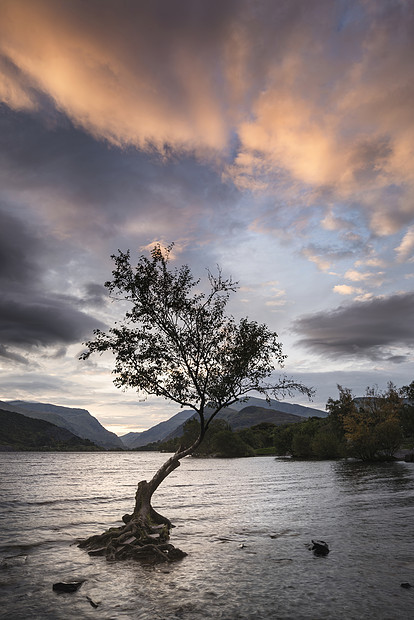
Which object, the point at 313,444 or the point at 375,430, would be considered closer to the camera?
the point at 375,430

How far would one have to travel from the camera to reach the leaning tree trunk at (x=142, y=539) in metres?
20.7

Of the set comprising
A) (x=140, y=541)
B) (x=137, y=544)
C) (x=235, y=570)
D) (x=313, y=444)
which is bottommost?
(x=235, y=570)

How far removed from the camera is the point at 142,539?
21.5 metres

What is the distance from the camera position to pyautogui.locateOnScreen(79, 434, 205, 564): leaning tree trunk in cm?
2066

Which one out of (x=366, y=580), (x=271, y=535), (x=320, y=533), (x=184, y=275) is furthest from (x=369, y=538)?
(x=184, y=275)

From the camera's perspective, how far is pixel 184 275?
1045 inches

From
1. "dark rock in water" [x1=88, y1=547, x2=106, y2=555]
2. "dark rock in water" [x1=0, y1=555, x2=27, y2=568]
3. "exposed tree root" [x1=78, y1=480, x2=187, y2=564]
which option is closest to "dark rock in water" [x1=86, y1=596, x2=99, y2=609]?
"exposed tree root" [x1=78, y1=480, x2=187, y2=564]

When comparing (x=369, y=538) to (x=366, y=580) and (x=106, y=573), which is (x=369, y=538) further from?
(x=106, y=573)

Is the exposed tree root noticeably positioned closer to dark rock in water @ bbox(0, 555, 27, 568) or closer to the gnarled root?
the gnarled root

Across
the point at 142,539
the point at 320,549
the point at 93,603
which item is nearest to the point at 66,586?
the point at 93,603

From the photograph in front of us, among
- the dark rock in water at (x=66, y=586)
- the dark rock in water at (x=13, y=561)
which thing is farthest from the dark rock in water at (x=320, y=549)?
the dark rock in water at (x=13, y=561)

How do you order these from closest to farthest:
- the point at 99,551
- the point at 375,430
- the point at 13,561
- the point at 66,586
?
1. the point at 66,586
2. the point at 13,561
3. the point at 99,551
4. the point at 375,430

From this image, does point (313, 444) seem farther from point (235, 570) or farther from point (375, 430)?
point (235, 570)

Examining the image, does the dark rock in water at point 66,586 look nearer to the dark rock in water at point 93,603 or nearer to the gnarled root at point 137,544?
the dark rock in water at point 93,603
